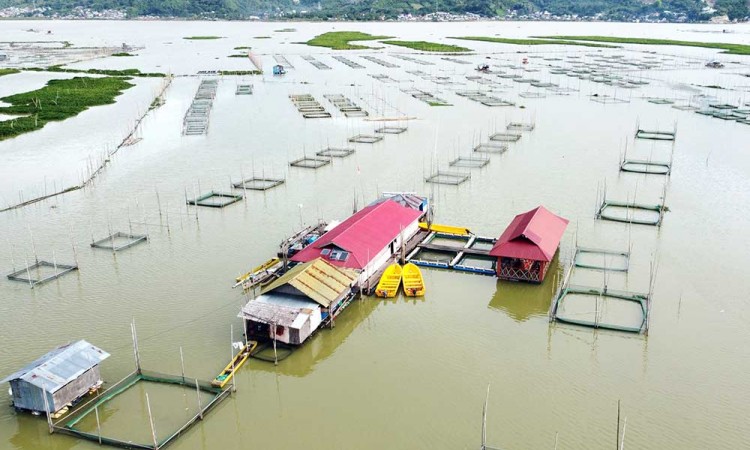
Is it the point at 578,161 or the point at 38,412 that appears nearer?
the point at 38,412

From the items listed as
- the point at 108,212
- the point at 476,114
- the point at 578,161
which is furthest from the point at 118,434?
the point at 476,114

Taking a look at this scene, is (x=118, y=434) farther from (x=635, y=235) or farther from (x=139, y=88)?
(x=139, y=88)

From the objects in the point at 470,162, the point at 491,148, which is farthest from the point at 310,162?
the point at 491,148

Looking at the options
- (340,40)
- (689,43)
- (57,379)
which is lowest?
(57,379)

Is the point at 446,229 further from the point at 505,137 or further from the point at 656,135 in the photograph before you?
the point at 656,135

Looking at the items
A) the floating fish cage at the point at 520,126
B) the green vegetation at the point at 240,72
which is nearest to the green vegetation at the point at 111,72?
the green vegetation at the point at 240,72

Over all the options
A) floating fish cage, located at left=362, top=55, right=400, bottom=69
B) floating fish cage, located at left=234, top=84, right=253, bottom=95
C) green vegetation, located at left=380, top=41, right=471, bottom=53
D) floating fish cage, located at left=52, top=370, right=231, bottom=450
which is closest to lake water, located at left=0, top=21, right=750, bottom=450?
floating fish cage, located at left=52, top=370, right=231, bottom=450
